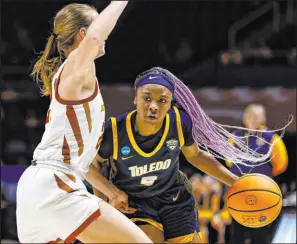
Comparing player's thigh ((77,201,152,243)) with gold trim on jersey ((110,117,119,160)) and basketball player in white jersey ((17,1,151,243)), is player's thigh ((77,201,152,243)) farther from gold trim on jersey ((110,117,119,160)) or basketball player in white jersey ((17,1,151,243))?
gold trim on jersey ((110,117,119,160))

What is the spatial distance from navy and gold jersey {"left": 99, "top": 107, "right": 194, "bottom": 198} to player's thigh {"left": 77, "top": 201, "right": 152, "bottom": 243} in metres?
0.91

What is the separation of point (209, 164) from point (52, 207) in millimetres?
1452

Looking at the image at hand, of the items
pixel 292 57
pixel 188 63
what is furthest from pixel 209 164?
pixel 188 63

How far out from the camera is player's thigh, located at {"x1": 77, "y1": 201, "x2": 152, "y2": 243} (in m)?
3.07

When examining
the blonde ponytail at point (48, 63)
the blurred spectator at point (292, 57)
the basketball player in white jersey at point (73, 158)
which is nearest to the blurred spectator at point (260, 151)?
the blonde ponytail at point (48, 63)

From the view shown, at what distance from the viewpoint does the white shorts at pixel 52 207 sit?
10.2 ft

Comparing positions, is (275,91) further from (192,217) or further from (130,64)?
(192,217)

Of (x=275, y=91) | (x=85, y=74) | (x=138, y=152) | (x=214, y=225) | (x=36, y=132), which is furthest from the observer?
(x=36, y=132)

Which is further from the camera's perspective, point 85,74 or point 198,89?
point 198,89

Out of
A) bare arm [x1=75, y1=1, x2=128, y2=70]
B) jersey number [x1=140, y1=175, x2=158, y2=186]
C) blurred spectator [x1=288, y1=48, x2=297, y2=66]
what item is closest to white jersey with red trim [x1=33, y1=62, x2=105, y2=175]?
bare arm [x1=75, y1=1, x2=128, y2=70]

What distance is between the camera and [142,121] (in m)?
4.04

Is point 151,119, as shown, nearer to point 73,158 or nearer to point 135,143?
point 135,143

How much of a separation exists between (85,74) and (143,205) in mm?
1256

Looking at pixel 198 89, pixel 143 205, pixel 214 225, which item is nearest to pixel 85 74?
pixel 143 205
